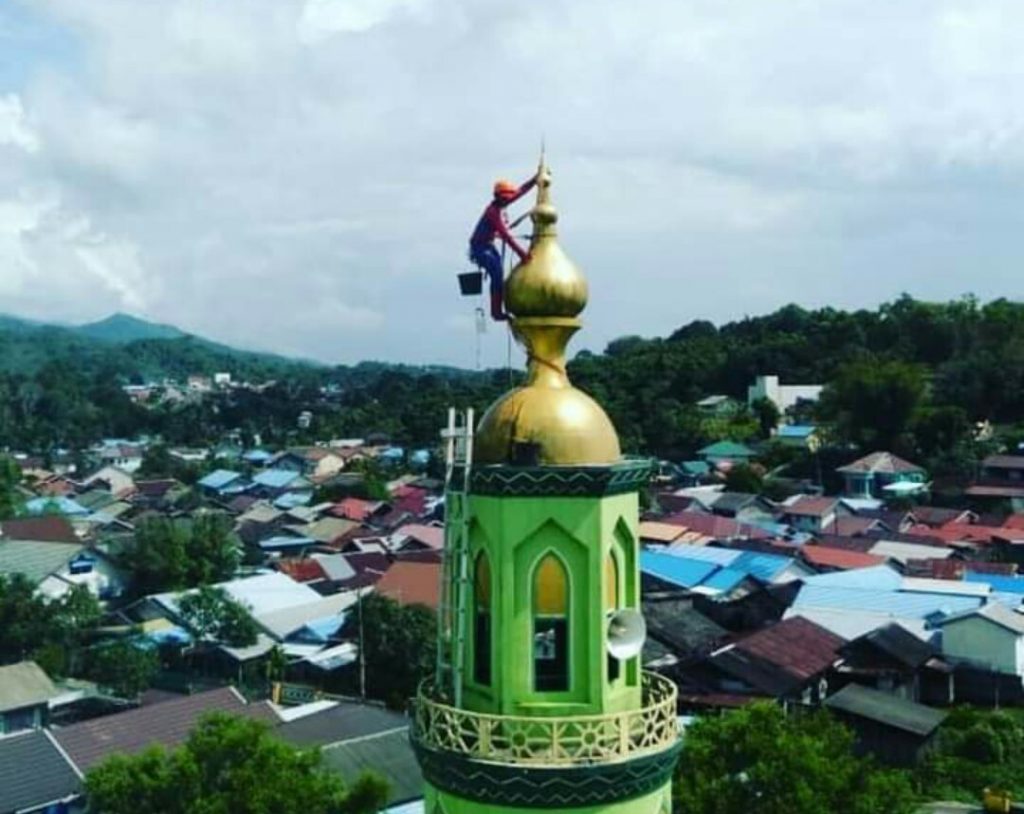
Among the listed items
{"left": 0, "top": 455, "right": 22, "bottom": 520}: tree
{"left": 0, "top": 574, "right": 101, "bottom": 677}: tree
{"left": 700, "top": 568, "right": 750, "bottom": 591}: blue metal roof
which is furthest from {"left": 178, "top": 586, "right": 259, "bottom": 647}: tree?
{"left": 0, "top": 455, "right": 22, "bottom": 520}: tree

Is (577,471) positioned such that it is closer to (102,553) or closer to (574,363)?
(102,553)

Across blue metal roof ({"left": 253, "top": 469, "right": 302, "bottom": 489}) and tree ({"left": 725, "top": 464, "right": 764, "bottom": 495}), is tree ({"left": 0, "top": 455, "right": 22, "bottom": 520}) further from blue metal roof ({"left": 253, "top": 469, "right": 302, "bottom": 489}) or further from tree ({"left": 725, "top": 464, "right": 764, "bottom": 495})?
Result: tree ({"left": 725, "top": 464, "right": 764, "bottom": 495})

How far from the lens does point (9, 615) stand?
39375 millimetres

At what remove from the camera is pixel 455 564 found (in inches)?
316

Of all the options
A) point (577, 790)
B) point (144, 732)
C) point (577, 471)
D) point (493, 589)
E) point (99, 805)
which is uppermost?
point (577, 471)

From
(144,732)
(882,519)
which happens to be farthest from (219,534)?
(882,519)

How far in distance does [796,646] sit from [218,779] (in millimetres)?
22401

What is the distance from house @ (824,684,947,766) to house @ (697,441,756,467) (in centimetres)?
4992

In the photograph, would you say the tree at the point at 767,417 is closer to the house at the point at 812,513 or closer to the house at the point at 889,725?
the house at the point at 812,513

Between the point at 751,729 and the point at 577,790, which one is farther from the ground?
the point at 577,790

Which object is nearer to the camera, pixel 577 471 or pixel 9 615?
pixel 577 471

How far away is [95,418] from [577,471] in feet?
457

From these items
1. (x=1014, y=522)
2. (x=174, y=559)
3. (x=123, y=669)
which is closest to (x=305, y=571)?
(x=174, y=559)

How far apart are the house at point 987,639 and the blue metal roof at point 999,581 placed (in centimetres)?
543
